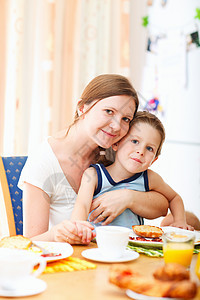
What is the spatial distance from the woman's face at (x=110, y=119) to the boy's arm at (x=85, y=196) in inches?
4.8

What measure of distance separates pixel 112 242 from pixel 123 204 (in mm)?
425

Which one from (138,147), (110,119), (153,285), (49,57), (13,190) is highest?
(49,57)

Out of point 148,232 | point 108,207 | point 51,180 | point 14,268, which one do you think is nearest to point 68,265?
point 14,268

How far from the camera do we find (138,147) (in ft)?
4.90

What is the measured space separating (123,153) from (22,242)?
24.6 inches

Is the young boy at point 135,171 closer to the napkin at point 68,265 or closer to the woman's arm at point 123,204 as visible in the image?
the woman's arm at point 123,204

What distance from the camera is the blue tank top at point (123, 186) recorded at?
1.45m

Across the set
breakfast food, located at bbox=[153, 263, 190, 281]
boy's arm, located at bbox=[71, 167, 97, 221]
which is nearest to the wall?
boy's arm, located at bbox=[71, 167, 97, 221]

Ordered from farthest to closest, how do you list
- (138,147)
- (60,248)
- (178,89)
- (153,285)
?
1. (178,89)
2. (138,147)
3. (60,248)
4. (153,285)

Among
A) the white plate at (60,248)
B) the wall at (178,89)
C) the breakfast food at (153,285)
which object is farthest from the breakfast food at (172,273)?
the wall at (178,89)

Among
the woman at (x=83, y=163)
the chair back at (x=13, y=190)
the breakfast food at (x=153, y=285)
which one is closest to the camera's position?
the breakfast food at (x=153, y=285)

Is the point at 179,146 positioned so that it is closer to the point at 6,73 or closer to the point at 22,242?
the point at 6,73

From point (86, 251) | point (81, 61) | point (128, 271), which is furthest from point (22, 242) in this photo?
point (81, 61)

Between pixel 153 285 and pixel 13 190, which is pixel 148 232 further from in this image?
pixel 13 190
